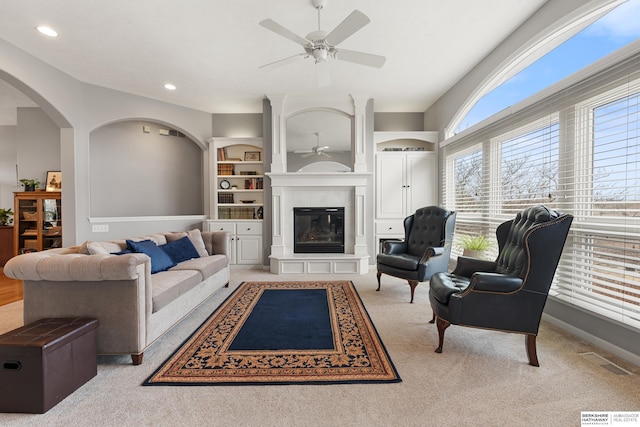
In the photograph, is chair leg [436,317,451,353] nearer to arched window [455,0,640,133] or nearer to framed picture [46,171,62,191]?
arched window [455,0,640,133]

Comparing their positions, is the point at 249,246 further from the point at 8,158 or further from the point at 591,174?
the point at 8,158

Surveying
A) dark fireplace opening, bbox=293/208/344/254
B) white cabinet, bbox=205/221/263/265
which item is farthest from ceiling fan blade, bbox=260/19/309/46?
white cabinet, bbox=205/221/263/265

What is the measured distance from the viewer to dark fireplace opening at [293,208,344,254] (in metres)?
5.04

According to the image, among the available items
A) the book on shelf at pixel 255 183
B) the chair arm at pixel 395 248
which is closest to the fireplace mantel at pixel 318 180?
the book on shelf at pixel 255 183

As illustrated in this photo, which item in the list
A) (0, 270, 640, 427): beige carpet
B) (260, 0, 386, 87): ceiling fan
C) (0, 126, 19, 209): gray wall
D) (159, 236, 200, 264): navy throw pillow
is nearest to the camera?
(0, 270, 640, 427): beige carpet

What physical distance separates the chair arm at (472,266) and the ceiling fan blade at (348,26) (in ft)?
7.38

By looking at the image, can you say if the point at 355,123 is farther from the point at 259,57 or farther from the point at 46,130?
the point at 46,130

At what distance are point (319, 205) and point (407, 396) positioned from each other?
12.0 feet

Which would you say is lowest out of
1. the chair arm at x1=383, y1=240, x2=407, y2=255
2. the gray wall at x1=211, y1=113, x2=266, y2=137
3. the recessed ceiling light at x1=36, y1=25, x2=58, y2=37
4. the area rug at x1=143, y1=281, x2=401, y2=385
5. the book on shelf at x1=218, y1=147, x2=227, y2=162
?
the area rug at x1=143, y1=281, x2=401, y2=385

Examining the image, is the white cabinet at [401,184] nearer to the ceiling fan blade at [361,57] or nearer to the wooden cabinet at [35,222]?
the ceiling fan blade at [361,57]

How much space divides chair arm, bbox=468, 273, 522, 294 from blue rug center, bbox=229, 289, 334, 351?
3.92ft

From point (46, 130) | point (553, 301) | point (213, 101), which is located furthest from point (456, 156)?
point (46, 130)

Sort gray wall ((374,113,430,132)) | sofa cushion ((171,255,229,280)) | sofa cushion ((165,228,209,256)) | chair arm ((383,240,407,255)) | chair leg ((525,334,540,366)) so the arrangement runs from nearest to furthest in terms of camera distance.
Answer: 1. chair leg ((525,334,540,366))
2. sofa cushion ((171,255,229,280))
3. sofa cushion ((165,228,209,256))
4. chair arm ((383,240,407,255))
5. gray wall ((374,113,430,132))

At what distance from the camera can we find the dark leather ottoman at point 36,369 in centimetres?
151
